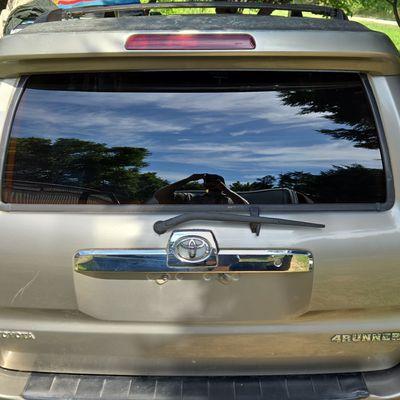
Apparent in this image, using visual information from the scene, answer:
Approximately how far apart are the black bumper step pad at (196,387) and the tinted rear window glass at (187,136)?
732mm

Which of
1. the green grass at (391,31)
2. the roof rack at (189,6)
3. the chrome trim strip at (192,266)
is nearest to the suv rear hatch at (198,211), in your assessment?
the chrome trim strip at (192,266)

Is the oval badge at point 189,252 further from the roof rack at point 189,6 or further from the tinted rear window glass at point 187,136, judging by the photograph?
the roof rack at point 189,6

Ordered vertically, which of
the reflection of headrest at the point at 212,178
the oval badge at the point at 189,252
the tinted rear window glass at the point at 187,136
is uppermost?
the tinted rear window glass at the point at 187,136

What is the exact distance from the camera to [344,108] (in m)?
2.25

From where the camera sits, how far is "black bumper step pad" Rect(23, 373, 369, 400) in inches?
86.3

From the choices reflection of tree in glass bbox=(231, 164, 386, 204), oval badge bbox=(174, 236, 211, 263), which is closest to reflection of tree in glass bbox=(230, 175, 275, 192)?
reflection of tree in glass bbox=(231, 164, 386, 204)

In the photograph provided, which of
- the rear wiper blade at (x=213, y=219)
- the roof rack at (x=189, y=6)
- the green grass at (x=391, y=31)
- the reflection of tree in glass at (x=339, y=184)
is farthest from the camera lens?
the green grass at (x=391, y=31)

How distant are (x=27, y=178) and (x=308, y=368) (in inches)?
54.6

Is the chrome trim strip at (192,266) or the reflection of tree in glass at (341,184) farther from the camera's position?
the reflection of tree in glass at (341,184)

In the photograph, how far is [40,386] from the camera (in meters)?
2.27

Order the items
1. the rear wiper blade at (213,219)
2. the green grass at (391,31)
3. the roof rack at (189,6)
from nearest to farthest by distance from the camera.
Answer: the rear wiper blade at (213,219) → the roof rack at (189,6) → the green grass at (391,31)

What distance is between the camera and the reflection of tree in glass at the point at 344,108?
7.28 feet

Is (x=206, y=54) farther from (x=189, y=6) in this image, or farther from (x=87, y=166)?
(x=189, y=6)

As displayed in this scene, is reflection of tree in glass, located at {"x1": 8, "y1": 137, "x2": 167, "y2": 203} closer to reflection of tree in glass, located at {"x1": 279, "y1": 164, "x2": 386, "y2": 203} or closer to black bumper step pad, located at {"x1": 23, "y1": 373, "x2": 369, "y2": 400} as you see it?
reflection of tree in glass, located at {"x1": 279, "y1": 164, "x2": 386, "y2": 203}
